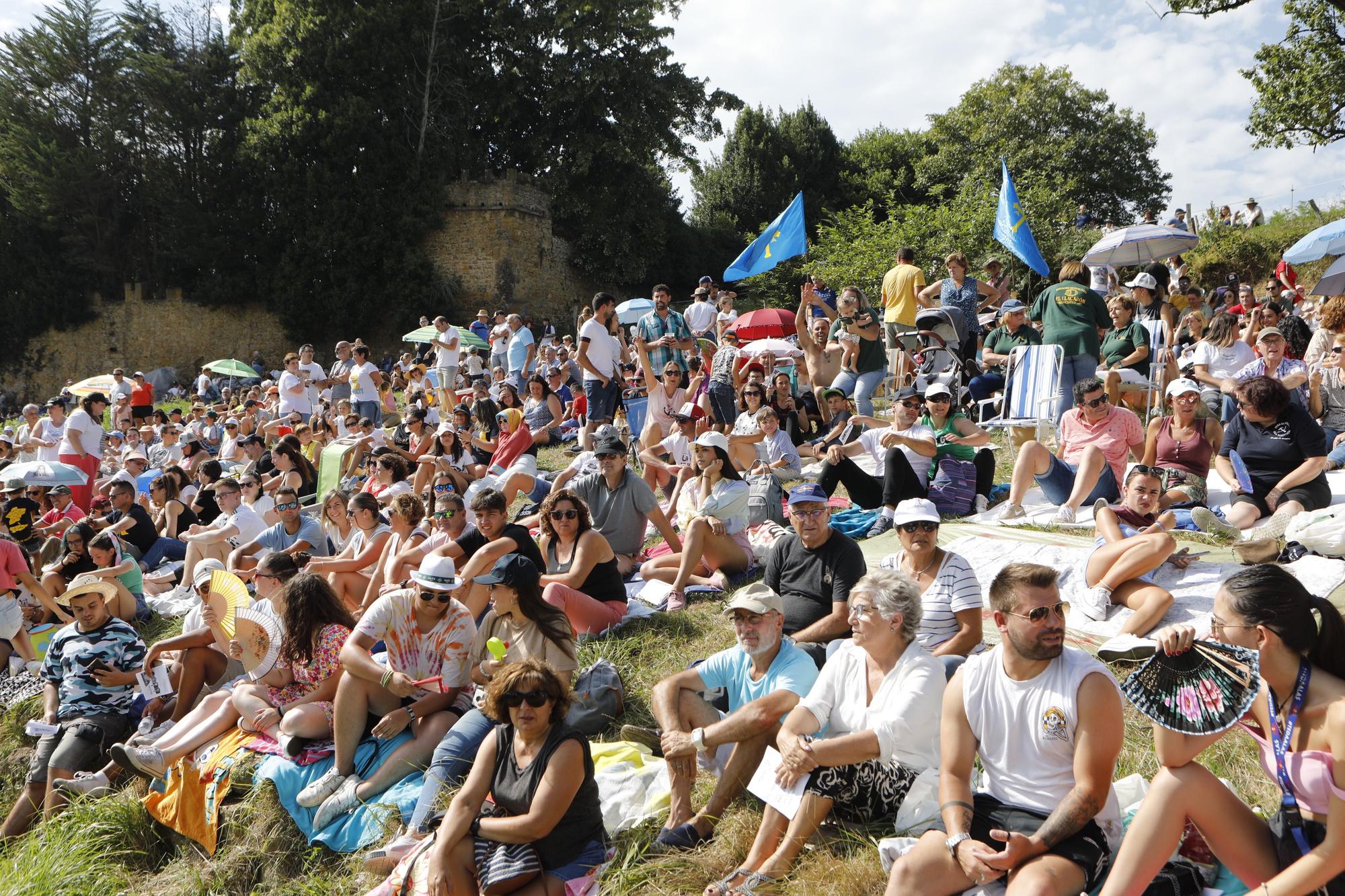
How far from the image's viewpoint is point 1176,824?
2.70m

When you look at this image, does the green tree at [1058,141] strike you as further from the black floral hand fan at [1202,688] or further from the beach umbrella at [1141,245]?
the black floral hand fan at [1202,688]

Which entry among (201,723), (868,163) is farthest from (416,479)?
(868,163)

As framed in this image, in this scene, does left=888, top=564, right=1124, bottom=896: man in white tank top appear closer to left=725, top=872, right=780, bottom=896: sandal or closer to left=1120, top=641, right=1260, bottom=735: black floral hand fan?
left=1120, top=641, right=1260, bottom=735: black floral hand fan

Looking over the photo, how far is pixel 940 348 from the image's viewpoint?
991 cm

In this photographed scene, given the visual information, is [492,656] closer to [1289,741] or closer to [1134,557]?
[1134,557]

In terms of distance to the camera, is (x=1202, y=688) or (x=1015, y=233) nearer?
(x=1202, y=688)

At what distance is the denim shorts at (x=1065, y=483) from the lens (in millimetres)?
6484

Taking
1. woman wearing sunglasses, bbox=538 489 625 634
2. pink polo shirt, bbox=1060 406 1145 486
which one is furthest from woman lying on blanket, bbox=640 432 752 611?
pink polo shirt, bbox=1060 406 1145 486

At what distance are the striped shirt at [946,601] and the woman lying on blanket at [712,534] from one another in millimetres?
2133

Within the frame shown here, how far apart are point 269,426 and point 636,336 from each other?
6653 millimetres

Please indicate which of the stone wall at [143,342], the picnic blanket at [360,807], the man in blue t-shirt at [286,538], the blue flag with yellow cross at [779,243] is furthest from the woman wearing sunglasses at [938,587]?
the stone wall at [143,342]

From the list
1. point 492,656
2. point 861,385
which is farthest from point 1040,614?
point 861,385

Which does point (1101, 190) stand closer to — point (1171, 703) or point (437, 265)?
point (437, 265)

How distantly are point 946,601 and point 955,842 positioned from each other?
1.57 meters
